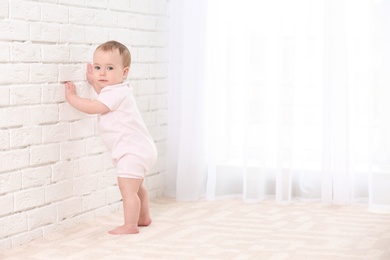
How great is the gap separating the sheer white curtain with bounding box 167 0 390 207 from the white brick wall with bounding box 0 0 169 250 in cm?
37

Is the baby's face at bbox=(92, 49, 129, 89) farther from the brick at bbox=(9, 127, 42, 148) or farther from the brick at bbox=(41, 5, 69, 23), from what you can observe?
the brick at bbox=(9, 127, 42, 148)

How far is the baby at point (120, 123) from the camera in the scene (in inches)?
115

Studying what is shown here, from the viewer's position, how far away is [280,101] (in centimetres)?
355

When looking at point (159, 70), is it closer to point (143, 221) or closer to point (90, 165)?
point (90, 165)

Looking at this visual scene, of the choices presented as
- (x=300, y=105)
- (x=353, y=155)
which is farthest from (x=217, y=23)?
(x=353, y=155)

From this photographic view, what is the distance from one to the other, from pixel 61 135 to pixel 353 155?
134cm

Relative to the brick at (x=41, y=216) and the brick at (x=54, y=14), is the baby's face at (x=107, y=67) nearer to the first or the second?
the brick at (x=54, y=14)

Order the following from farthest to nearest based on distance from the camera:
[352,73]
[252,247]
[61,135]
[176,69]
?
[176,69]
[352,73]
[61,135]
[252,247]

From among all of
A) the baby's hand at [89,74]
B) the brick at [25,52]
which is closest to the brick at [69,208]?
the baby's hand at [89,74]

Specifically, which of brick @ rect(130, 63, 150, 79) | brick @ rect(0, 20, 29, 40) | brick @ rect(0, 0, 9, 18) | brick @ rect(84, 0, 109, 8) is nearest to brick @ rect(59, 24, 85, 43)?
brick @ rect(84, 0, 109, 8)

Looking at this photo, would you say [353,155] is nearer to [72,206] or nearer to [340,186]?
[340,186]

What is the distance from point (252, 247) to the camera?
8.87 feet

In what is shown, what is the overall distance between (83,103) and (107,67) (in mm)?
178

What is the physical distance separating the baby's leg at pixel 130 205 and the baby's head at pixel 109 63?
0.38 metres
